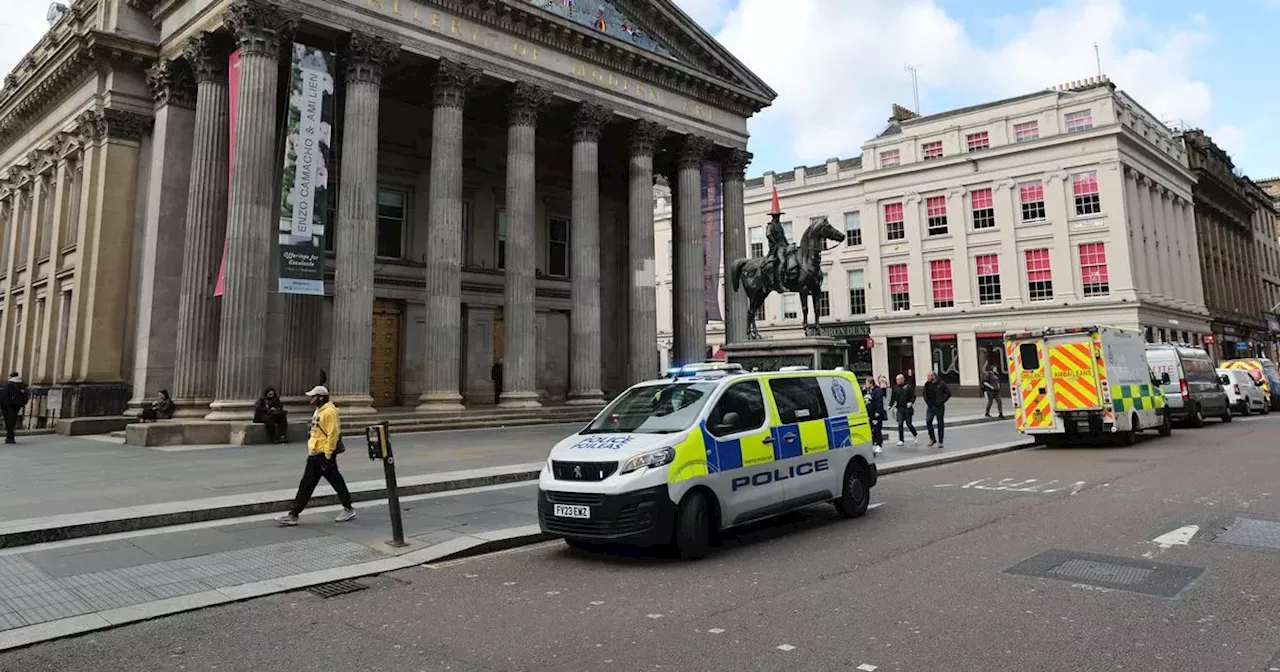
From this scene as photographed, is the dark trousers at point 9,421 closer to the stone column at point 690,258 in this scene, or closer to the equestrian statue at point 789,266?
the equestrian statue at point 789,266

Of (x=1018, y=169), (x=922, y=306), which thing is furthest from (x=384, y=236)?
(x=1018, y=169)

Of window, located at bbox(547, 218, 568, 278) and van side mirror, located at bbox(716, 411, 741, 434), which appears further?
window, located at bbox(547, 218, 568, 278)

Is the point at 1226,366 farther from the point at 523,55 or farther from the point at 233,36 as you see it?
the point at 233,36

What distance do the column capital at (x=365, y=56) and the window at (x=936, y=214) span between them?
117 ft

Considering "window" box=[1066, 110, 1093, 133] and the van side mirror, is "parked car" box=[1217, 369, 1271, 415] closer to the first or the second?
"window" box=[1066, 110, 1093, 133]

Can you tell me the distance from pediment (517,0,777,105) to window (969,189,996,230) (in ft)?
65.2

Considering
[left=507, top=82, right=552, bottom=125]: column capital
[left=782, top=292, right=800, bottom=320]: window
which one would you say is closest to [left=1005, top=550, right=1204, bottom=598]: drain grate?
[left=507, top=82, right=552, bottom=125]: column capital

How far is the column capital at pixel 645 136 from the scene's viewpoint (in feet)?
87.9

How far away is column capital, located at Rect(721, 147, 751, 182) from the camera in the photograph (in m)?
30.4

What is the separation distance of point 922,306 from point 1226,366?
16.7m

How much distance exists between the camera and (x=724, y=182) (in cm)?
3083

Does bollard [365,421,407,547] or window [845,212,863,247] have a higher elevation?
window [845,212,863,247]

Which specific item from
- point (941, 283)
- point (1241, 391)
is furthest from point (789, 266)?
point (941, 283)

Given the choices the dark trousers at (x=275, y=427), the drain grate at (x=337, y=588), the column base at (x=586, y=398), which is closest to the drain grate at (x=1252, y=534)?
the drain grate at (x=337, y=588)
